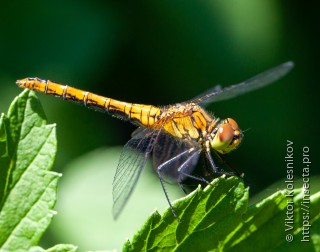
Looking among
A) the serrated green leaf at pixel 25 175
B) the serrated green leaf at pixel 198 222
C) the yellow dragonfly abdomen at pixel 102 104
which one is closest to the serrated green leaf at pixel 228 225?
the serrated green leaf at pixel 198 222

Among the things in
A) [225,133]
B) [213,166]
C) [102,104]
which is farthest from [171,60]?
[213,166]

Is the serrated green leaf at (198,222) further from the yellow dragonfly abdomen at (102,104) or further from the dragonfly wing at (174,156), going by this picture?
the yellow dragonfly abdomen at (102,104)

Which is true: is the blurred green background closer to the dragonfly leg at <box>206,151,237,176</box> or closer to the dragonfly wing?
the dragonfly wing

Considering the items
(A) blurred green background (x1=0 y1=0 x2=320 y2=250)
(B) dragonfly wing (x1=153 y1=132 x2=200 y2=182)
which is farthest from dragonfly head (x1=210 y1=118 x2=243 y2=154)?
(A) blurred green background (x1=0 y1=0 x2=320 y2=250)

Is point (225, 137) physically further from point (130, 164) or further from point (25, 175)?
point (25, 175)

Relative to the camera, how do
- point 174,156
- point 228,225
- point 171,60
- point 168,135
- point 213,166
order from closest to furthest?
point 228,225 < point 213,166 < point 174,156 < point 168,135 < point 171,60

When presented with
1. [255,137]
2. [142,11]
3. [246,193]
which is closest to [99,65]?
[142,11]

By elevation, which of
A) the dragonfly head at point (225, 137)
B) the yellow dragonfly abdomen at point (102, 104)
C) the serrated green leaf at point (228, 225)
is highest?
the yellow dragonfly abdomen at point (102, 104)
